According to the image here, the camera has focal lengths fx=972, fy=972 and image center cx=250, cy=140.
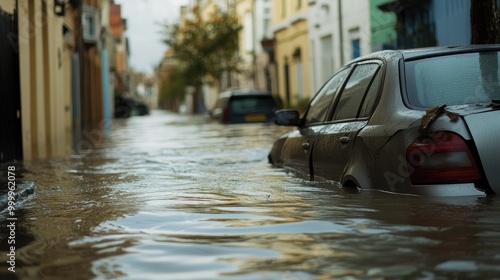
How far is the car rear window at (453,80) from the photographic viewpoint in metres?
6.57

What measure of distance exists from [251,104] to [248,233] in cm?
2431

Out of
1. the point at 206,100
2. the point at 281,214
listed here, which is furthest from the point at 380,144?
the point at 206,100

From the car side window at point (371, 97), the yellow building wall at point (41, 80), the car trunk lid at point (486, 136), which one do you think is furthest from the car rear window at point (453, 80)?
the yellow building wall at point (41, 80)

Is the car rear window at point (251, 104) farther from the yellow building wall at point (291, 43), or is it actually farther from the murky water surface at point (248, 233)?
the murky water surface at point (248, 233)

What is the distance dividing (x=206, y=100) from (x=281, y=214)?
75864 mm

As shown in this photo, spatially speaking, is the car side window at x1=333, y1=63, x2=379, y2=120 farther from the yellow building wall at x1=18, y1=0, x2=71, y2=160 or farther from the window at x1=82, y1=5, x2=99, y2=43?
the window at x1=82, y1=5, x2=99, y2=43

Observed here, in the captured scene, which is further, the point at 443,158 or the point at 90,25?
the point at 90,25

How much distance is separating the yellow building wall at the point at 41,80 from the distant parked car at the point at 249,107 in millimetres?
6342

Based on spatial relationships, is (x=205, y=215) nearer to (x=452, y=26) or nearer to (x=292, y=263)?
(x=292, y=263)

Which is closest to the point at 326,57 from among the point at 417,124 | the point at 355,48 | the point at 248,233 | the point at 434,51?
the point at 355,48

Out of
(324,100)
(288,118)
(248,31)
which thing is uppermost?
(248,31)

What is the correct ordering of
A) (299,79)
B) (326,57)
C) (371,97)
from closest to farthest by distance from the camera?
(371,97)
(326,57)
(299,79)

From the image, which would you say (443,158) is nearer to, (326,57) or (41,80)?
(41,80)

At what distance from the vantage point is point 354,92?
25.2 ft
